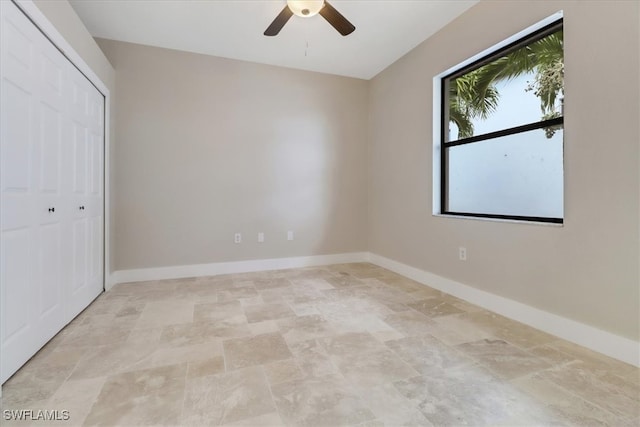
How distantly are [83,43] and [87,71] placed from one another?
21 centimetres

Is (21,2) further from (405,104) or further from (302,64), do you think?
(405,104)

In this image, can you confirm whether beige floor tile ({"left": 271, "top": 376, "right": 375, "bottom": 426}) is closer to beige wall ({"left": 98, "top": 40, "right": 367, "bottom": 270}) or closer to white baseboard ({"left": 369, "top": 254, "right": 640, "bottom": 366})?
white baseboard ({"left": 369, "top": 254, "right": 640, "bottom": 366})

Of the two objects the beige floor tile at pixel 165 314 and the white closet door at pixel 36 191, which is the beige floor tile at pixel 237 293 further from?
the white closet door at pixel 36 191

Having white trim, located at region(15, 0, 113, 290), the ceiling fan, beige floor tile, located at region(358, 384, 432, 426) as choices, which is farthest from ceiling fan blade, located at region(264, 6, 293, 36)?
beige floor tile, located at region(358, 384, 432, 426)

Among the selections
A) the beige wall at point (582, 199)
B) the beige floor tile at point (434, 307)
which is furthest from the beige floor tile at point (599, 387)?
the beige floor tile at point (434, 307)

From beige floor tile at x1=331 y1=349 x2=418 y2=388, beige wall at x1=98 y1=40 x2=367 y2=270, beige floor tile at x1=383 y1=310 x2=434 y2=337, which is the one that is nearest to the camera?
beige floor tile at x1=331 y1=349 x2=418 y2=388

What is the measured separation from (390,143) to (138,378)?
346cm

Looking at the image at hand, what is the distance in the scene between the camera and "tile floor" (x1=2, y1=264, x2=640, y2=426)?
1.27m

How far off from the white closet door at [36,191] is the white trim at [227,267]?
0.80 m

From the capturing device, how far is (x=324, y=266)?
4031mm

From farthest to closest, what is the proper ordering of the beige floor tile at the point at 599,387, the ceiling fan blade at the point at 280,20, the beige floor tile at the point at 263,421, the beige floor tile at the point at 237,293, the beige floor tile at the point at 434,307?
the beige floor tile at the point at 237,293
the beige floor tile at the point at 434,307
the ceiling fan blade at the point at 280,20
the beige floor tile at the point at 599,387
the beige floor tile at the point at 263,421

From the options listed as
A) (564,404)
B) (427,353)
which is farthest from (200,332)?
(564,404)

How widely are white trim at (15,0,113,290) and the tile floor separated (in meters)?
0.73

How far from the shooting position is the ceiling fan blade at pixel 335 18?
2.14 meters
